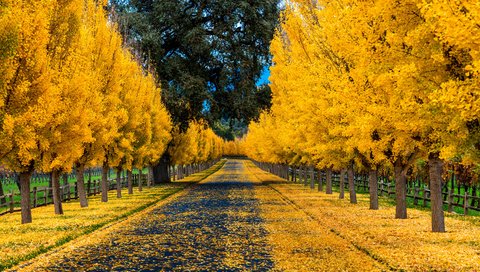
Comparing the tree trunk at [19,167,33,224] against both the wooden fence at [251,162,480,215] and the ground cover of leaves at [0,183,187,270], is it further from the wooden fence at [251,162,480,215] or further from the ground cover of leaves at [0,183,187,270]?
the wooden fence at [251,162,480,215]

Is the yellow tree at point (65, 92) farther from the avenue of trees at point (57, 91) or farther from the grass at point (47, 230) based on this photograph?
the grass at point (47, 230)

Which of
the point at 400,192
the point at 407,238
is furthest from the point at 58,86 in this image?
the point at 400,192

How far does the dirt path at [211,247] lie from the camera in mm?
12117

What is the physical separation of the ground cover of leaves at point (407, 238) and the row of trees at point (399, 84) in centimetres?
117

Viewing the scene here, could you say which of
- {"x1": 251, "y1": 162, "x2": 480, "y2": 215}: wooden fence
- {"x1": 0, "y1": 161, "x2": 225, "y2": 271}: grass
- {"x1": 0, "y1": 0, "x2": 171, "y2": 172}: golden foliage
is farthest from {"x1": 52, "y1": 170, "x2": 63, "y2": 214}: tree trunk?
{"x1": 251, "y1": 162, "x2": 480, "y2": 215}: wooden fence

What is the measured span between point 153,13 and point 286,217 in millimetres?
31146

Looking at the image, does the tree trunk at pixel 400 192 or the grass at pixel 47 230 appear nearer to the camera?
the grass at pixel 47 230

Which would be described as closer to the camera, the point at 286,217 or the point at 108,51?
the point at 286,217

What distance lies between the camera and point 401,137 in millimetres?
17469

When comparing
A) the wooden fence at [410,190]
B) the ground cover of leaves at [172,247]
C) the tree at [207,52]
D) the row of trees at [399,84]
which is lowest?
the wooden fence at [410,190]

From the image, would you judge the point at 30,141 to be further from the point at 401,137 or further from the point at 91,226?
the point at 401,137

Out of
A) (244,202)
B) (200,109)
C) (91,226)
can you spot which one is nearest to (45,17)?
(91,226)

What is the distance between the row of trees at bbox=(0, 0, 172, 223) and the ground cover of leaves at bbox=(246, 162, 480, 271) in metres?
10.2

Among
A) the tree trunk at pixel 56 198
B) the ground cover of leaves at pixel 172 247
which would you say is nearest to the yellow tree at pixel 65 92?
the tree trunk at pixel 56 198
